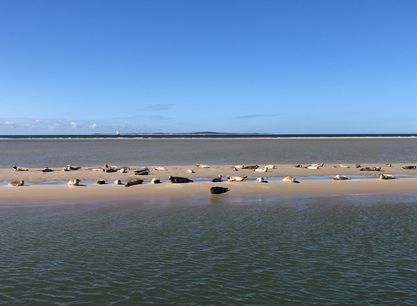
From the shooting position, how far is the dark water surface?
25.6 ft

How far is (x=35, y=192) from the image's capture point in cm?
2036

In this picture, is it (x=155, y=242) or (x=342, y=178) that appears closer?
(x=155, y=242)

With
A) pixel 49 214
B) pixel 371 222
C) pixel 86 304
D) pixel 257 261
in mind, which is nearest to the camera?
pixel 86 304

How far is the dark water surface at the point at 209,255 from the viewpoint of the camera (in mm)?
7805

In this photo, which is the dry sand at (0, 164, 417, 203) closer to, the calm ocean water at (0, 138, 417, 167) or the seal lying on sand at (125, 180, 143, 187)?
the seal lying on sand at (125, 180, 143, 187)

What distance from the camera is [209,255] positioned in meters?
10.1

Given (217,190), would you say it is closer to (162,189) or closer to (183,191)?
(183,191)

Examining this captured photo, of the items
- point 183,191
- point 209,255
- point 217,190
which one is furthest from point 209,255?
point 183,191

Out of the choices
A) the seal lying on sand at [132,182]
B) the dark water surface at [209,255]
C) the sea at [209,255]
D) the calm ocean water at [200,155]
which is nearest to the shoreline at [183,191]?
the seal lying on sand at [132,182]

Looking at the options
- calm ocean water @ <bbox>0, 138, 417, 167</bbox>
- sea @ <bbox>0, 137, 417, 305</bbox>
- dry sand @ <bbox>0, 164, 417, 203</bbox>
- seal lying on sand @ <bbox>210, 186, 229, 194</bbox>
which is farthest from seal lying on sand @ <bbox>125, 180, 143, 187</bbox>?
calm ocean water @ <bbox>0, 138, 417, 167</bbox>

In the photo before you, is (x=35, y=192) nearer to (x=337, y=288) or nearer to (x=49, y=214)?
(x=49, y=214)

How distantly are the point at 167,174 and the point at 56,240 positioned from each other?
619 inches

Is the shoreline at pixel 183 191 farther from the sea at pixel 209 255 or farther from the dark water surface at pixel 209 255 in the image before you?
the dark water surface at pixel 209 255

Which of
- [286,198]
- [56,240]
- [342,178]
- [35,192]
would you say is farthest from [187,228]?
[342,178]
